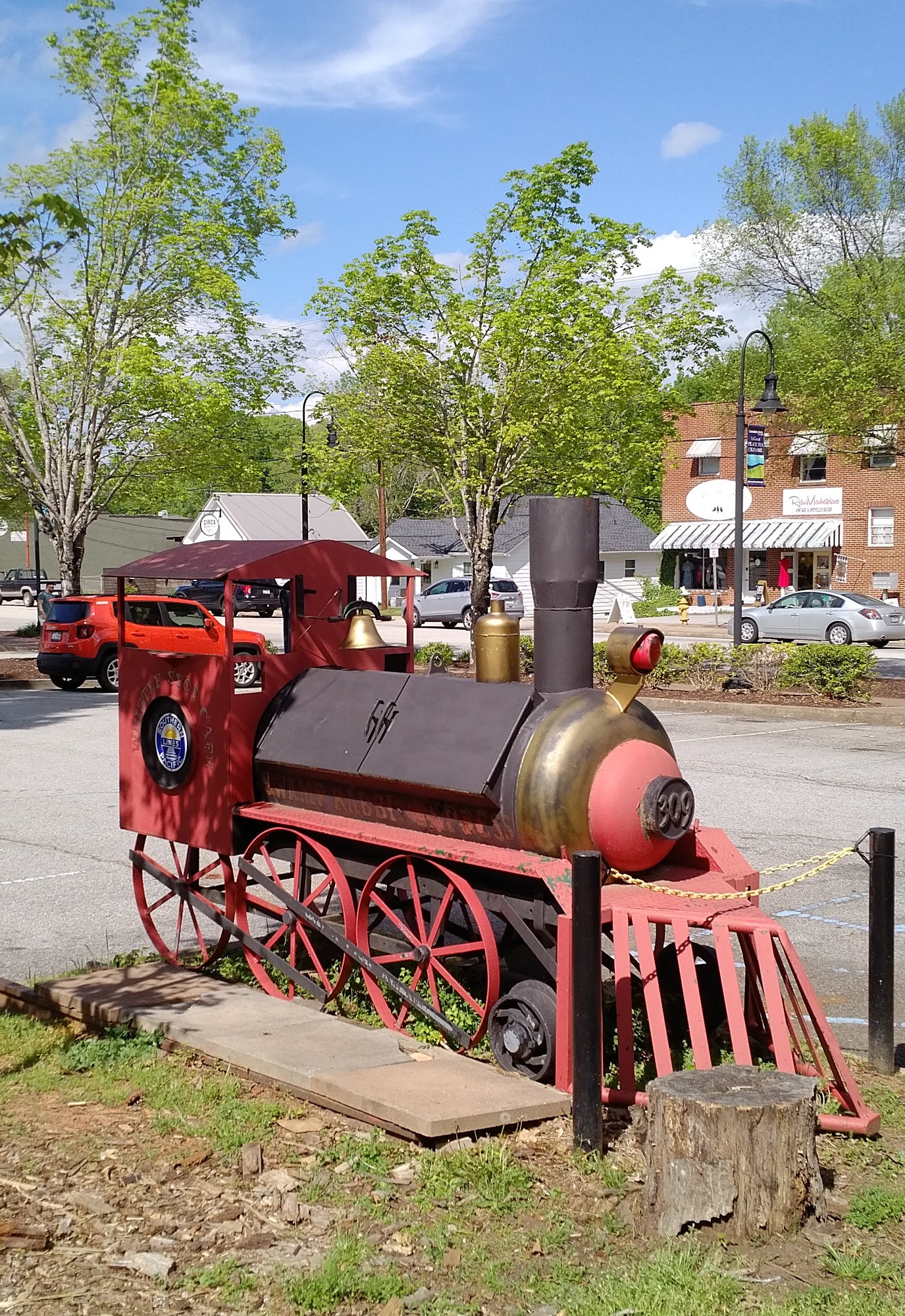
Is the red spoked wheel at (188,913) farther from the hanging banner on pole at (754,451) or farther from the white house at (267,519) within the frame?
the white house at (267,519)

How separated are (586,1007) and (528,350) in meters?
19.1

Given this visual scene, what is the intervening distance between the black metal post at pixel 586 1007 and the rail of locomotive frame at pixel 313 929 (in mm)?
1176

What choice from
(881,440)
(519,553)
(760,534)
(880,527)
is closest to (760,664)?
(881,440)

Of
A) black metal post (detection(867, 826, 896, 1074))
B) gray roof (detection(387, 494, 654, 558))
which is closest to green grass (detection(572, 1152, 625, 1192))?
black metal post (detection(867, 826, 896, 1074))

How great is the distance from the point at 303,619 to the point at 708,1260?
15.2 feet

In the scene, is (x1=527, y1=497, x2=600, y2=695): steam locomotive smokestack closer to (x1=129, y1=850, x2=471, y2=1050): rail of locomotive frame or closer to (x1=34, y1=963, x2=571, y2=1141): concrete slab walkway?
(x1=129, y1=850, x2=471, y2=1050): rail of locomotive frame

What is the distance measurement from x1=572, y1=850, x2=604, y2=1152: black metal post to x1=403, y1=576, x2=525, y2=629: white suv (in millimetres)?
40692

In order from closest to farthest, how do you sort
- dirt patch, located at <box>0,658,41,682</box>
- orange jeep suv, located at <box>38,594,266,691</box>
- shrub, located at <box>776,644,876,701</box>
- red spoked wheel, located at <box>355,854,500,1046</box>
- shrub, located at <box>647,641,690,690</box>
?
1. red spoked wheel, located at <box>355,854,500,1046</box>
2. shrub, located at <box>776,644,876,701</box>
3. shrub, located at <box>647,641,690,690</box>
4. orange jeep suv, located at <box>38,594,266,691</box>
5. dirt patch, located at <box>0,658,41,682</box>

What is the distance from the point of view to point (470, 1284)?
13.0 feet

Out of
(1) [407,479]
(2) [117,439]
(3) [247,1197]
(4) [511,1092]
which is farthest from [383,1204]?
(1) [407,479]

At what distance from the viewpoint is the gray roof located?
62.0 m

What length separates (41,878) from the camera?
9820 mm

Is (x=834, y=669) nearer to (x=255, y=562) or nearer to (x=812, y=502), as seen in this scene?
(x=255, y=562)

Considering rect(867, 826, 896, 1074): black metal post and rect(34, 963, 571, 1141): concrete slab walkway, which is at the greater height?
rect(867, 826, 896, 1074): black metal post
